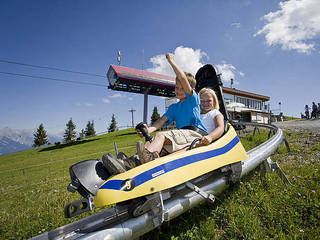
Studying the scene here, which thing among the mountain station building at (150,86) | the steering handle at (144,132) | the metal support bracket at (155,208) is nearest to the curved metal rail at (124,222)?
the metal support bracket at (155,208)

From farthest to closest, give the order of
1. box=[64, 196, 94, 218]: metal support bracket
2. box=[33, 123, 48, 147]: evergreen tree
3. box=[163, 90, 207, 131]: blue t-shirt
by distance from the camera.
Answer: box=[33, 123, 48, 147]: evergreen tree
box=[163, 90, 207, 131]: blue t-shirt
box=[64, 196, 94, 218]: metal support bracket

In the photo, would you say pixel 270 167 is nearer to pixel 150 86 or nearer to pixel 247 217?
pixel 247 217

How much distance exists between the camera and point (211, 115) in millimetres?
2762

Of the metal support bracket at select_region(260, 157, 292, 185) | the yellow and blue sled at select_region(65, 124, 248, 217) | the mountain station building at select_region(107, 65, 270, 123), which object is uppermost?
the mountain station building at select_region(107, 65, 270, 123)

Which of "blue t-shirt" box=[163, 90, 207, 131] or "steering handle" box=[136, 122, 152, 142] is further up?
"blue t-shirt" box=[163, 90, 207, 131]

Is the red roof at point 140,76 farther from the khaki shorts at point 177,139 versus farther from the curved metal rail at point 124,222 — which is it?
the curved metal rail at point 124,222

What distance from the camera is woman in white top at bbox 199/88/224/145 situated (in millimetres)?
2334

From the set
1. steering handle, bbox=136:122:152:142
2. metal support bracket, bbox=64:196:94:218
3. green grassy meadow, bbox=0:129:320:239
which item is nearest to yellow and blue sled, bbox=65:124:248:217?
metal support bracket, bbox=64:196:94:218

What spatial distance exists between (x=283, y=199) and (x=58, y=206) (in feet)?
11.9

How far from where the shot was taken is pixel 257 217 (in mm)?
2141

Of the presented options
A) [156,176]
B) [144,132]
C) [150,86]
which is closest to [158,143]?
[144,132]

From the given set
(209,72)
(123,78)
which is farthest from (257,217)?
(123,78)

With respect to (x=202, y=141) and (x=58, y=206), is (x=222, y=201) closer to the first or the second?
(x=202, y=141)

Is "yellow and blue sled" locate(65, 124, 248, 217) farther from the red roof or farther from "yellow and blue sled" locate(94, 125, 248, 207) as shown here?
the red roof
